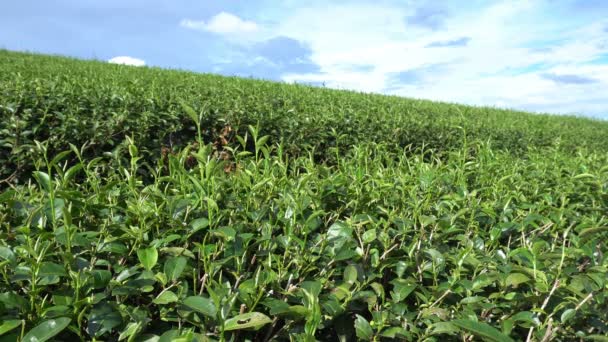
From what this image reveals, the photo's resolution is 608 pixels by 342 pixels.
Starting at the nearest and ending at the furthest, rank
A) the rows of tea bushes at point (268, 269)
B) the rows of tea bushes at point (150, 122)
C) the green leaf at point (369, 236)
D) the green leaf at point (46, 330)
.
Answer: the green leaf at point (46, 330), the rows of tea bushes at point (268, 269), the green leaf at point (369, 236), the rows of tea bushes at point (150, 122)

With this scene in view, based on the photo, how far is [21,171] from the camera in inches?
140

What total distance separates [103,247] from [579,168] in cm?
293

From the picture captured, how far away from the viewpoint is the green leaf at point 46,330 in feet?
3.60

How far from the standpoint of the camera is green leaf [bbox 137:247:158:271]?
1350 millimetres

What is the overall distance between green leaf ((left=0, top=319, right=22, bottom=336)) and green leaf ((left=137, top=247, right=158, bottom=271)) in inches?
12.7

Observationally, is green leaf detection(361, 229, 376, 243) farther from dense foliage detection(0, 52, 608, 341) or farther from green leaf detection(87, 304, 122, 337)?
green leaf detection(87, 304, 122, 337)

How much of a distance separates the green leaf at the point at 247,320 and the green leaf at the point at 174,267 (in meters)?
0.22

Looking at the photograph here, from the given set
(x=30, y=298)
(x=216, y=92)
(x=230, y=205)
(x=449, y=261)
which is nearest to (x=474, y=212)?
(x=449, y=261)

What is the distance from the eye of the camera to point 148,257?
1363mm

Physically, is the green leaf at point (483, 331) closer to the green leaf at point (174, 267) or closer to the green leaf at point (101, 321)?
the green leaf at point (174, 267)

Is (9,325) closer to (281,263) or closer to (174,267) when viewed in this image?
(174,267)

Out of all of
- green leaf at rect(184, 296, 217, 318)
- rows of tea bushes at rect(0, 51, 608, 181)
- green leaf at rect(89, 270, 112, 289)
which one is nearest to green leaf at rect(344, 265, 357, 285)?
green leaf at rect(184, 296, 217, 318)

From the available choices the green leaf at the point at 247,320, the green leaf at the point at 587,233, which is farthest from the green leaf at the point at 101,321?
the green leaf at the point at 587,233

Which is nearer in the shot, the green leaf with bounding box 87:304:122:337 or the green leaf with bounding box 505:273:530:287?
the green leaf with bounding box 87:304:122:337
